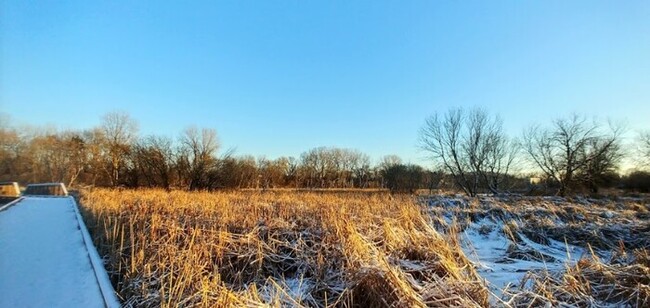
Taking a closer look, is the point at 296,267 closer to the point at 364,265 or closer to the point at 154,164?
the point at 364,265

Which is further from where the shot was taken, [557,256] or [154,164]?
[154,164]

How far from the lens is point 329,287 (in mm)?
3594

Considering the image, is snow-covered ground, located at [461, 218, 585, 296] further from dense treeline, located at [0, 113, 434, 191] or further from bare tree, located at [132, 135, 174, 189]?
bare tree, located at [132, 135, 174, 189]

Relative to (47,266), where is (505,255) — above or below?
above

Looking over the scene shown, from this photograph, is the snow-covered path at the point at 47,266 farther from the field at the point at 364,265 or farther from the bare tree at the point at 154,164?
the bare tree at the point at 154,164

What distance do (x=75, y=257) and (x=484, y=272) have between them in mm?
6065

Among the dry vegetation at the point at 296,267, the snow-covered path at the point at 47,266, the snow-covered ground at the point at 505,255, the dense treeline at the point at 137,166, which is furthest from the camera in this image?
the dense treeline at the point at 137,166

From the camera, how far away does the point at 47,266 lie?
17.9ft

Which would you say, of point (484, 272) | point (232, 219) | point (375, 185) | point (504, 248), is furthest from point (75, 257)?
point (375, 185)

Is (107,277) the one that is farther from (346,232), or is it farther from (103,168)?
(103,168)

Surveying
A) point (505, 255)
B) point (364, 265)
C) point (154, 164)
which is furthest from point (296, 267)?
point (154, 164)

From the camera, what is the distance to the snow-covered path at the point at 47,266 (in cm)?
420

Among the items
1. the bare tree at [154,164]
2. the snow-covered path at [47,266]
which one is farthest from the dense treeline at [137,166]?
the snow-covered path at [47,266]

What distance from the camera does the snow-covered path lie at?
13.8 feet
